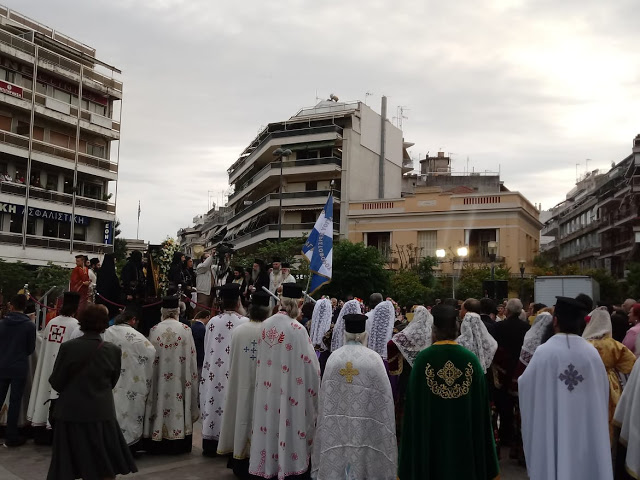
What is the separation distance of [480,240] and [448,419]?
42550mm

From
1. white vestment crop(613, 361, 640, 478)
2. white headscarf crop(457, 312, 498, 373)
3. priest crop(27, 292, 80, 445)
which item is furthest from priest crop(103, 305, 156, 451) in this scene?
white vestment crop(613, 361, 640, 478)

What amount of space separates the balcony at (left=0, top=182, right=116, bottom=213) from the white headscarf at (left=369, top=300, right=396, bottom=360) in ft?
119

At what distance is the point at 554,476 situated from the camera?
584cm

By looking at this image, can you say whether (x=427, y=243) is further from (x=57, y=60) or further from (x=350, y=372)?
(x=350, y=372)

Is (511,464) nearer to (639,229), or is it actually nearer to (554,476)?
(554,476)

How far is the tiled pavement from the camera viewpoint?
7655 millimetres

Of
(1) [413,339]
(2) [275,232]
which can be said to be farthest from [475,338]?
(2) [275,232]

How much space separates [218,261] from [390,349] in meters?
9.09

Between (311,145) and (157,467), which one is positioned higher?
(311,145)

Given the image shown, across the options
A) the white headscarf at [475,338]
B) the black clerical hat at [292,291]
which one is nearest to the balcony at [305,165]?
the white headscarf at [475,338]

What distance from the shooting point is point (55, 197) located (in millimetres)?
42812

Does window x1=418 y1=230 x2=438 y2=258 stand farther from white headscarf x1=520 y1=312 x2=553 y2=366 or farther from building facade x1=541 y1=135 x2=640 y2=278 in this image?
white headscarf x1=520 y1=312 x2=553 y2=366

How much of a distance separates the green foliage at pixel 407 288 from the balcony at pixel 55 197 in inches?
815

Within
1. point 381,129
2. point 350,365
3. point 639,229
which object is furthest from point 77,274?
point 639,229
